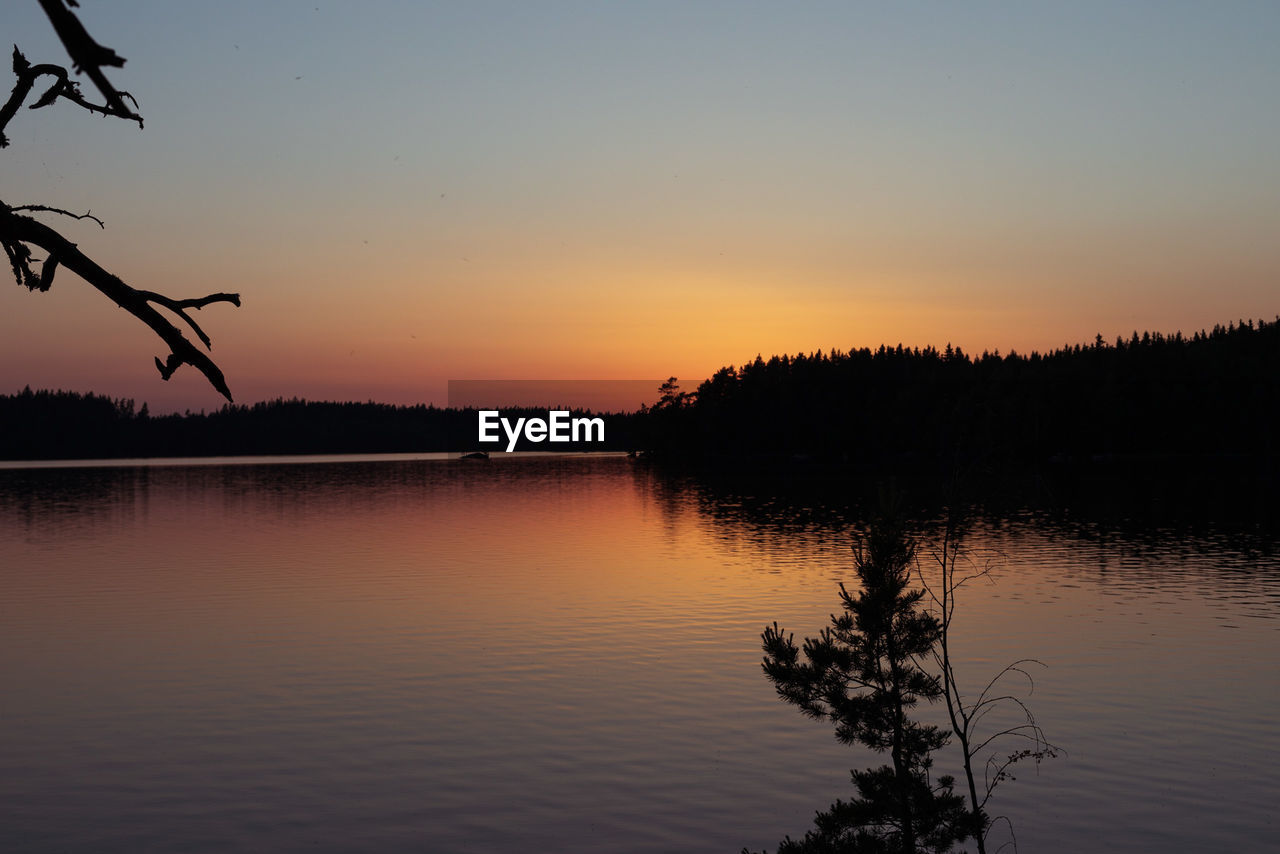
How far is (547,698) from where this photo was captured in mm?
33312

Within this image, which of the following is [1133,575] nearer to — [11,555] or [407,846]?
[407,846]

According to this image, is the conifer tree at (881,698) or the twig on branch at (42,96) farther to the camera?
the conifer tree at (881,698)

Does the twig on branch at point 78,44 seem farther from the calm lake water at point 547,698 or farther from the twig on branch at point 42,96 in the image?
the calm lake water at point 547,698

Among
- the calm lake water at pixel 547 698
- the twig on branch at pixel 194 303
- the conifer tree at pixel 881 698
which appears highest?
the twig on branch at pixel 194 303

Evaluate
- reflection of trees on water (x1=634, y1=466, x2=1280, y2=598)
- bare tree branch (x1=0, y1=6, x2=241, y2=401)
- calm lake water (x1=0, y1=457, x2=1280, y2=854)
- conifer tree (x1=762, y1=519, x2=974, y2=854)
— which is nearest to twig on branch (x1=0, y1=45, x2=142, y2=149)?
bare tree branch (x1=0, y1=6, x2=241, y2=401)

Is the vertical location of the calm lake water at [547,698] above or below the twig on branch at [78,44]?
below

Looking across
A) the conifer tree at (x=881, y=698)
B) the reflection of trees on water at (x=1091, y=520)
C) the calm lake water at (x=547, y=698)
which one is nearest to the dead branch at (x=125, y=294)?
the reflection of trees on water at (x=1091, y=520)

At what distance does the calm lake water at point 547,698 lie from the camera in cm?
2264

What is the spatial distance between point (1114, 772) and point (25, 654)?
37.1 metres

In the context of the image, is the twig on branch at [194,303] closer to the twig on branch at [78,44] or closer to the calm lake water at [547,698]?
the twig on branch at [78,44]

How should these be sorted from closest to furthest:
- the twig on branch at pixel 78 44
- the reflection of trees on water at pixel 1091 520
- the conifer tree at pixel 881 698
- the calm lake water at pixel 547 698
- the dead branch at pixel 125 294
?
the twig on branch at pixel 78 44 < the dead branch at pixel 125 294 < the conifer tree at pixel 881 698 < the calm lake water at pixel 547 698 < the reflection of trees on water at pixel 1091 520

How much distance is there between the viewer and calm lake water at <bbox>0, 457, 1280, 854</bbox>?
22.6 metres

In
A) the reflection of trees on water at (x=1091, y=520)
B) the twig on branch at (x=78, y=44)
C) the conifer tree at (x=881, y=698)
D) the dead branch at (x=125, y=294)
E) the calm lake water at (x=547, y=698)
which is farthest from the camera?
the reflection of trees on water at (x=1091, y=520)

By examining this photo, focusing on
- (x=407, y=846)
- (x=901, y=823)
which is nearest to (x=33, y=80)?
(x=901, y=823)
